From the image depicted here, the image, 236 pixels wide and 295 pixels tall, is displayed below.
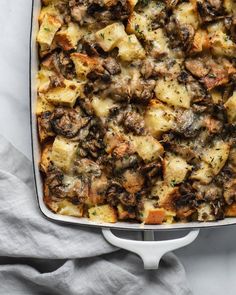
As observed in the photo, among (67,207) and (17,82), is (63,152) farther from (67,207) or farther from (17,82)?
(17,82)

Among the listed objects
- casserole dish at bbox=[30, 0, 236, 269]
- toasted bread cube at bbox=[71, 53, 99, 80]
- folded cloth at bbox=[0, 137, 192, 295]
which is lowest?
folded cloth at bbox=[0, 137, 192, 295]

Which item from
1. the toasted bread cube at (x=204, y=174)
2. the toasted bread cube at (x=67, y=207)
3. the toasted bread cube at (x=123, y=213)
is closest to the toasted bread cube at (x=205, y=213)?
the toasted bread cube at (x=204, y=174)

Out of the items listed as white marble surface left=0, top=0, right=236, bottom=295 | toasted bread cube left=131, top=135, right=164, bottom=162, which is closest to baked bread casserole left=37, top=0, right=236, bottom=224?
toasted bread cube left=131, top=135, right=164, bottom=162

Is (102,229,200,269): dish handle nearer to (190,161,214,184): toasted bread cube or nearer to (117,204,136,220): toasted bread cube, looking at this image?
(117,204,136,220): toasted bread cube

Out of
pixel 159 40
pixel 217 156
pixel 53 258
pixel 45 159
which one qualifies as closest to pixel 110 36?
pixel 159 40

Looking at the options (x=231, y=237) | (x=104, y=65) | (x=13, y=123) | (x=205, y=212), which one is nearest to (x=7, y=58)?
(x=13, y=123)

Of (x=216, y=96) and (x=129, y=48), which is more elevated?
(x=129, y=48)

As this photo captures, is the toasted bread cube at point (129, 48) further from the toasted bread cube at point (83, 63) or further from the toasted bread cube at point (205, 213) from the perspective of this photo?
the toasted bread cube at point (205, 213)
